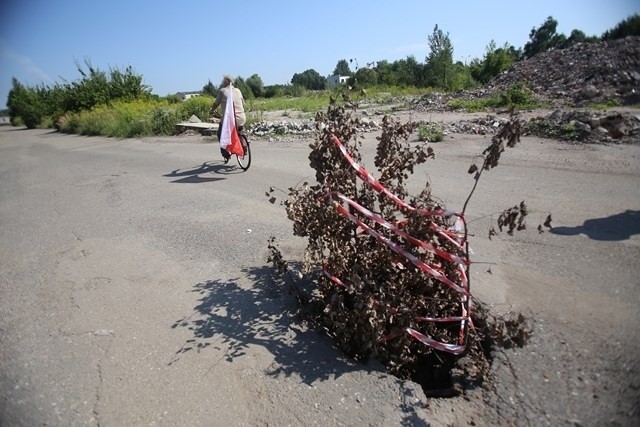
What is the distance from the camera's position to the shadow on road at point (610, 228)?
3763mm

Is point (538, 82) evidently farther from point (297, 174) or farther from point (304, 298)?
point (304, 298)

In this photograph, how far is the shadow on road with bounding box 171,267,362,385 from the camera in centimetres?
251

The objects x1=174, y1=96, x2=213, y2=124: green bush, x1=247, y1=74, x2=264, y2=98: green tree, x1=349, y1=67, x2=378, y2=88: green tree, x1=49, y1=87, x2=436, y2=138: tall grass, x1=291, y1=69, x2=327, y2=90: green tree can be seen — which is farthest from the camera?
x1=291, y1=69, x2=327, y2=90: green tree

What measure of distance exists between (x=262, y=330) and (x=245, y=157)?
609 cm

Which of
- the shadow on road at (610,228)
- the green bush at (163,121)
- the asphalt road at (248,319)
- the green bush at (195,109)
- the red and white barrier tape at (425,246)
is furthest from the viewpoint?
the green bush at (195,109)

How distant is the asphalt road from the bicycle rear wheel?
2290mm

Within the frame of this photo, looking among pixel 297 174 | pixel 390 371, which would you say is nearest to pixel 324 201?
pixel 390 371

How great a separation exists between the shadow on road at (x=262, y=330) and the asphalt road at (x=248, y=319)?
0.5 inches

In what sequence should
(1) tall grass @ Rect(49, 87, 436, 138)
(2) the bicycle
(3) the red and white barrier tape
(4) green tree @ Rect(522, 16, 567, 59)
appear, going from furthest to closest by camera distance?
1. (4) green tree @ Rect(522, 16, 567, 59)
2. (1) tall grass @ Rect(49, 87, 436, 138)
3. (2) the bicycle
4. (3) the red and white barrier tape

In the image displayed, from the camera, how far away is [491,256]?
12.5ft

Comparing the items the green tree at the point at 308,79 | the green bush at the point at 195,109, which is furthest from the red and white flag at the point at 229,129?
the green tree at the point at 308,79

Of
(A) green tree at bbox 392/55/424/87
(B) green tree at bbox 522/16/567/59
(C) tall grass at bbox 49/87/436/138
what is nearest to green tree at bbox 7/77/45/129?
(C) tall grass at bbox 49/87/436/138

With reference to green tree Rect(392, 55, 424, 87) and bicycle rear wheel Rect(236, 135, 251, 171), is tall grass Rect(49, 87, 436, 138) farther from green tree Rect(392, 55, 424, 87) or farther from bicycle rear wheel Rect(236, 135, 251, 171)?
green tree Rect(392, 55, 424, 87)

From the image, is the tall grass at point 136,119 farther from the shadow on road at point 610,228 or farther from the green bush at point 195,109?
the shadow on road at point 610,228
